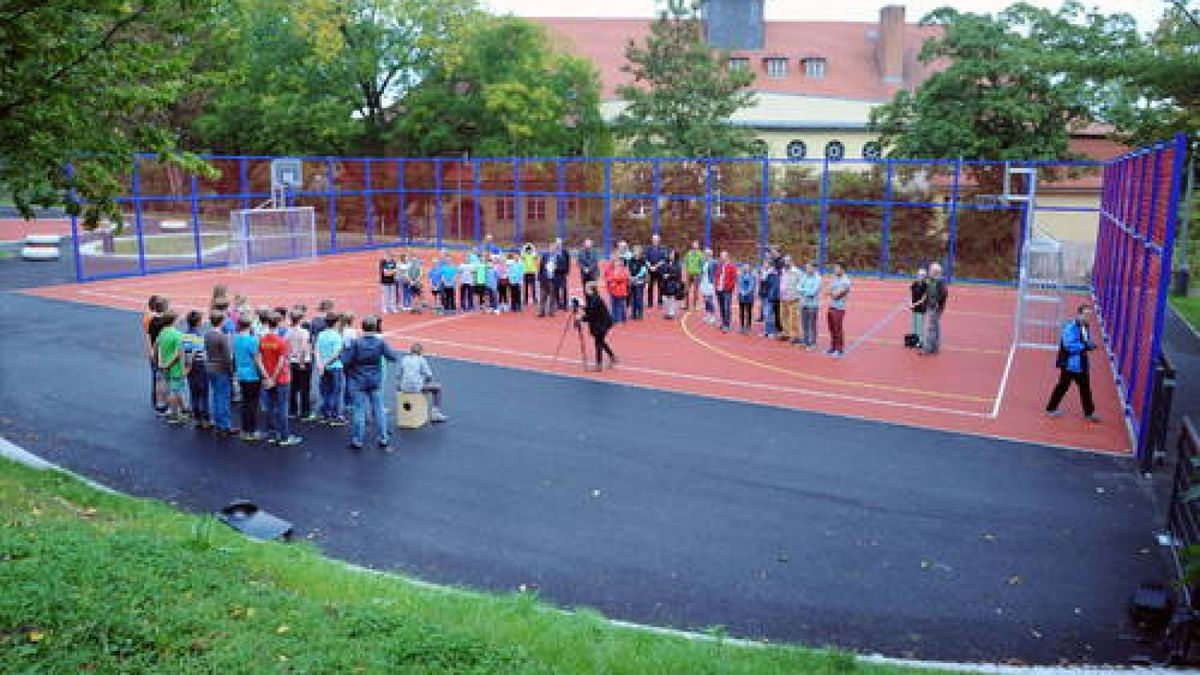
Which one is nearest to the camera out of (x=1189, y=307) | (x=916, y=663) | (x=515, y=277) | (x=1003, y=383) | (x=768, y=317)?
(x=916, y=663)

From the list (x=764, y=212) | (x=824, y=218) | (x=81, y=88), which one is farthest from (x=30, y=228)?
(x=81, y=88)

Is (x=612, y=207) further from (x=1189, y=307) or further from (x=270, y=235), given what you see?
(x=1189, y=307)

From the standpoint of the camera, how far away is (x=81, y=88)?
954cm

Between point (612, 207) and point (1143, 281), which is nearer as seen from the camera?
point (1143, 281)

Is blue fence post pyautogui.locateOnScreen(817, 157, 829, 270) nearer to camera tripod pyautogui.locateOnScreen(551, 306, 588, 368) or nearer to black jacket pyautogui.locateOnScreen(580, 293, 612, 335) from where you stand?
camera tripod pyautogui.locateOnScreen(551, 306, 588, 368)

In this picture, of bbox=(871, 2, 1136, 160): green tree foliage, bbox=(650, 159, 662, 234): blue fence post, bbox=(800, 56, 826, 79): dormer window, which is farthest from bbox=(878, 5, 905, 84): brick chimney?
bbox=(650, 159, 662, 234): blue fence post

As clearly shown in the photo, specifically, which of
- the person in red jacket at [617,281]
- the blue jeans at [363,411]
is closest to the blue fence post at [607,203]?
the person in red jacket at [617,281]

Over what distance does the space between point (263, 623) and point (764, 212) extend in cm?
2702

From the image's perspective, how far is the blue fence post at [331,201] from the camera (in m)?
36.6

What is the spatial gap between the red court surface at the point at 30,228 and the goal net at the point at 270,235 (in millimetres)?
17616

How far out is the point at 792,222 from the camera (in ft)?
109

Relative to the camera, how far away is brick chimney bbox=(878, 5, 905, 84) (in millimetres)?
56875

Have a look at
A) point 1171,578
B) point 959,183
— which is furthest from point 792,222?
point 1171,578

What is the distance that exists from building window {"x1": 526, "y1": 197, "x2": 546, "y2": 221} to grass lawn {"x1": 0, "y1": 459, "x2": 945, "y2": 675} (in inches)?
1150
